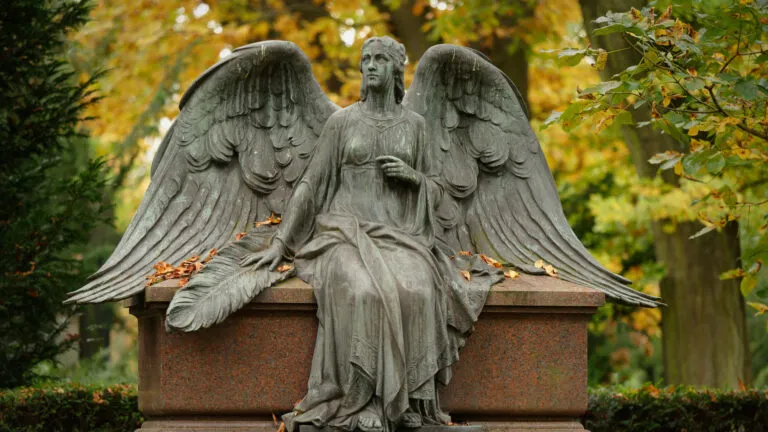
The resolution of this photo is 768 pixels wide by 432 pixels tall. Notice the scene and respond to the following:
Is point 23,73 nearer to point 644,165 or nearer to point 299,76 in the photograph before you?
point 299,76

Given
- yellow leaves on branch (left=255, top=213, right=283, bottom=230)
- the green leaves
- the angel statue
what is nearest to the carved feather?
the angel statue

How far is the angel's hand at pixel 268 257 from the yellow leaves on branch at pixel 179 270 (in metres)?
0.26

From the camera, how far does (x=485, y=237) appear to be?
8.09 meters

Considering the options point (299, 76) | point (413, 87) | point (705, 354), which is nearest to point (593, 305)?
point (413, 87)

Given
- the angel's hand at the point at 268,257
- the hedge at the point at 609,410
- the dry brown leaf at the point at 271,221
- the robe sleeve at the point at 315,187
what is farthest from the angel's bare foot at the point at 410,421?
the hedge at the point at 609,410

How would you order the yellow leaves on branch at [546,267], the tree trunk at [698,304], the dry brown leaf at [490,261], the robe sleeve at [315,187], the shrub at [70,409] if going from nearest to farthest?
1. the robe sleeve at [315,187]
2. the dry brown leaf at [490,261]
3. the yellow leaves on branch at [546,267]
4. the shrub at [70,409]
5. the tree trunk at [698,304]

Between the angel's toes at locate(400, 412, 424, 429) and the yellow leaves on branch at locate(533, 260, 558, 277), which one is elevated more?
the yellow leaves on branch at locate(533, 260, 558, 277)

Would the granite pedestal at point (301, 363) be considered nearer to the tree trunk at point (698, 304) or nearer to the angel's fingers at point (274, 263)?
the angel's fingers at point (274, 263)

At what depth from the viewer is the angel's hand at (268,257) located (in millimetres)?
7352

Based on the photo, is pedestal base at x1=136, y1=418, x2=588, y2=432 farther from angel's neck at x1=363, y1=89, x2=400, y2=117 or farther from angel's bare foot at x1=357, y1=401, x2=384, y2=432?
angel's neck at x1=363, y1=89, x2=400, y2=117

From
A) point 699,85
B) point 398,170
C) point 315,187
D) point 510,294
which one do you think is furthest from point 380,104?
point 699,85

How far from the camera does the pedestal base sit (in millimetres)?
6945

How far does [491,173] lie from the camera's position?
26.9 ft

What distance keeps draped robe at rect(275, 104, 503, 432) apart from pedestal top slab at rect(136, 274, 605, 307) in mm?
77
